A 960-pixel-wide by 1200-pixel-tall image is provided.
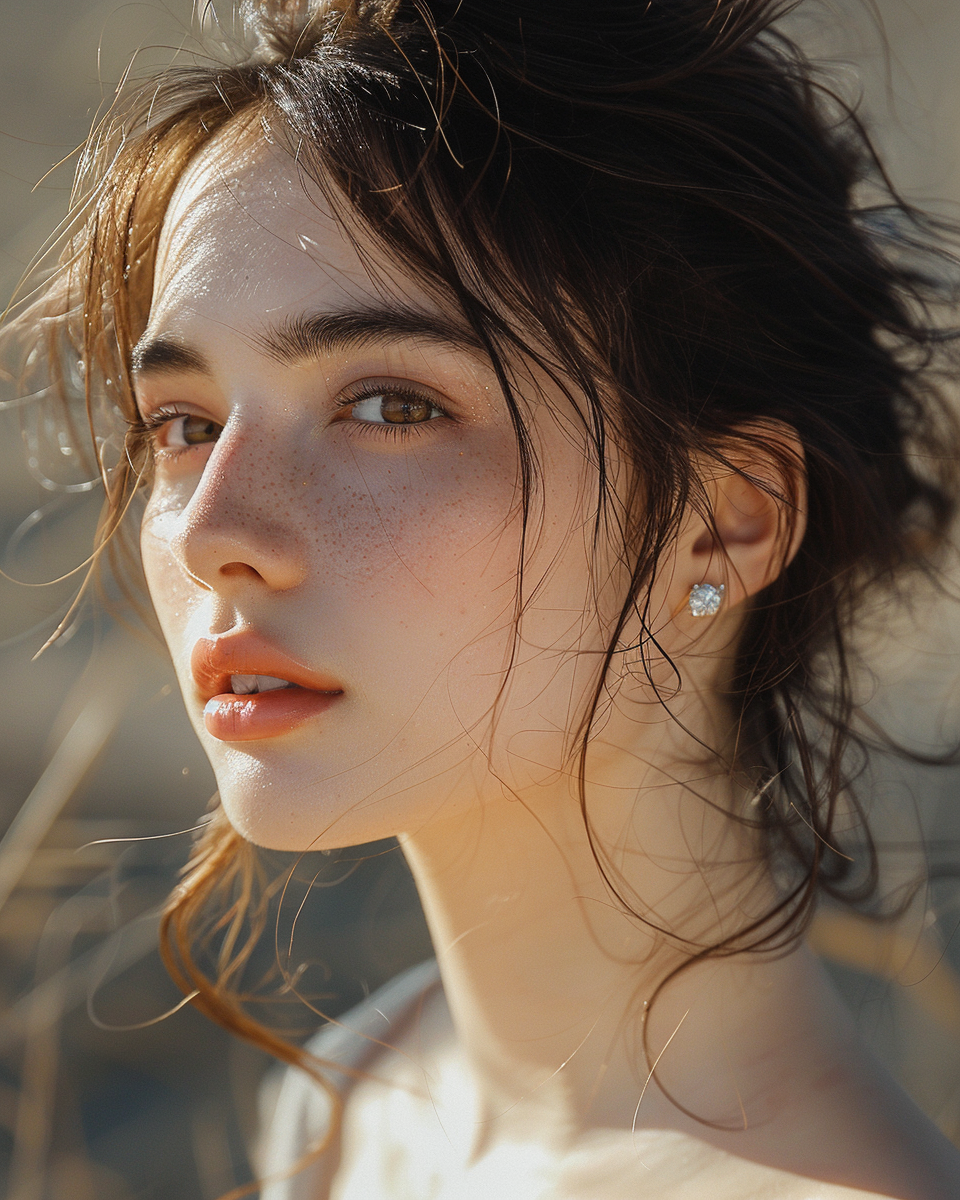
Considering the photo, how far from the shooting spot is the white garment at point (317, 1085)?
1.11m

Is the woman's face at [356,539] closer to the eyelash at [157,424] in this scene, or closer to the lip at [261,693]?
the lip at [261,693]

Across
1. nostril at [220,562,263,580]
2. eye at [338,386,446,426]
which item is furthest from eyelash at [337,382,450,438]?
nostril at [220,562,263,580]

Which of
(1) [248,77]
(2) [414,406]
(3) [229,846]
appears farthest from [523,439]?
(3) [229,846]

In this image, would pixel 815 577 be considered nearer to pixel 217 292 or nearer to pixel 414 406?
pixel 414 406

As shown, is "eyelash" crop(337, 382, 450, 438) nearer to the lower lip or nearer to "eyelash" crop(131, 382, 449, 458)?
"eyelash" crop(131, 382, 449, 458)

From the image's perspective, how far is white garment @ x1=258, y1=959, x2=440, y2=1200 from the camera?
1105 mm

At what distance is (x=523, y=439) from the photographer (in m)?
0.76

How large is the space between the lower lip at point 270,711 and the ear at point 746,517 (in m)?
0.30

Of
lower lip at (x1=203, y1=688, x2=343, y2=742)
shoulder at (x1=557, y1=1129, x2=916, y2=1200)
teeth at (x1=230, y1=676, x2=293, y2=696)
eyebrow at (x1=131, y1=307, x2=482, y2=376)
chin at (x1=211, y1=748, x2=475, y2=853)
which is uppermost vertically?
eyebrow at (x1=131, y1=307, x2=482, y2=376)

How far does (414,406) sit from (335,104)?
0.23 metres

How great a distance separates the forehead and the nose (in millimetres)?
110

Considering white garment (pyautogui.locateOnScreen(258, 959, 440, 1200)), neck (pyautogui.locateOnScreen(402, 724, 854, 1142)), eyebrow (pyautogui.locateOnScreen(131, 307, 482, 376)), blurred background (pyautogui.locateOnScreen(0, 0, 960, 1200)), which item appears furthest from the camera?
blurred background (pyautogui.locateOnScreen(0, 0, 960, 1200))

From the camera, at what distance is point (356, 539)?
0.74 meters

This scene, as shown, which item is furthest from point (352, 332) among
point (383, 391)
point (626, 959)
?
point (626, 959)
